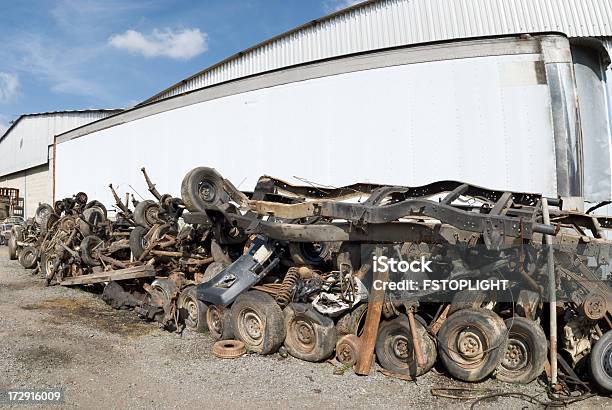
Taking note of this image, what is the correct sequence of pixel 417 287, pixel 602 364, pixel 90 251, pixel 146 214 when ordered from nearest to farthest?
pixel 602 364, pixel 417 287, pixel 90 251, pixel 146 214

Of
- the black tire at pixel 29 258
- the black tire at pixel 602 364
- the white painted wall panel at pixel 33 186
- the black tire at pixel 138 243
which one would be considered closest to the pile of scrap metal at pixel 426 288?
the black tire at pixel 602 364

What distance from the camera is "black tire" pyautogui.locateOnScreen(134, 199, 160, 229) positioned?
7840 mm

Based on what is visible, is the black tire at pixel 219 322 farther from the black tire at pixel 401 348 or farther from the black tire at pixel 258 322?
the black tire at pixel 401 348

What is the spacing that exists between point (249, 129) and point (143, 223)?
2463 millimetres

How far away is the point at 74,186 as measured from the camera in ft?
42.8

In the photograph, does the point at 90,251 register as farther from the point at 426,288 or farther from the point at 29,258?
the point at 426,288

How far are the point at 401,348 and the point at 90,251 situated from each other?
224 inches

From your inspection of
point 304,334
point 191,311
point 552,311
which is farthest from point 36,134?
point 552,311

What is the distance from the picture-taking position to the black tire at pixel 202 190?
5738mm

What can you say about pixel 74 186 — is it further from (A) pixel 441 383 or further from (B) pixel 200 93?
(A) pixel 441 383

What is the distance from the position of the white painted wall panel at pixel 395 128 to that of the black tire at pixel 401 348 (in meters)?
2.71

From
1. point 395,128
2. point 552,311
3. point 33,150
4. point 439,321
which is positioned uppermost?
point 33,150

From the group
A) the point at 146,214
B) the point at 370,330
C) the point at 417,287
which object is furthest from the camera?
the point at 146,214

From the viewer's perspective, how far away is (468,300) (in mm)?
4164
